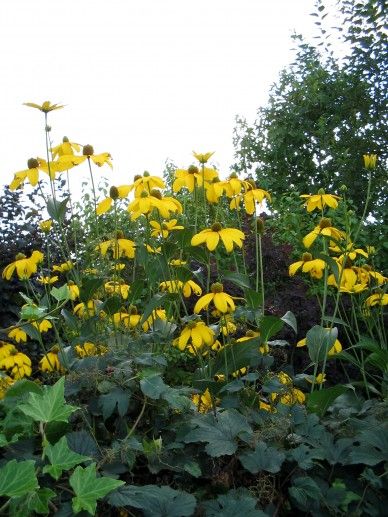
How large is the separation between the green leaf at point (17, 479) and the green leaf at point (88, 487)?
10 cm

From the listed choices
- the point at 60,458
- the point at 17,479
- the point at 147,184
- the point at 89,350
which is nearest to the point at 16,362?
the point at 89,350

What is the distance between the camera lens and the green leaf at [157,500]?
1.75 metres

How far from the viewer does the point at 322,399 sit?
2275mm

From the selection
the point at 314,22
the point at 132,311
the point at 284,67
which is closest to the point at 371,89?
the point at 314,22

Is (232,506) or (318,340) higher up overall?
(318,340)

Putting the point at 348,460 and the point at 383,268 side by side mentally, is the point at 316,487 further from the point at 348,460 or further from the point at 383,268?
the point at 383,268

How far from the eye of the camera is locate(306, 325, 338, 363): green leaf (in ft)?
8.13

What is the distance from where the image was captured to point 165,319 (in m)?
2.64

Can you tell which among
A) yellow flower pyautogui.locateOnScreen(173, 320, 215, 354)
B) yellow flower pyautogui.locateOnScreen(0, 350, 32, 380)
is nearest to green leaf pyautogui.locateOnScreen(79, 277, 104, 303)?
yellow flower pyautogui.locateOnScreen(173, 320, 215, 354)

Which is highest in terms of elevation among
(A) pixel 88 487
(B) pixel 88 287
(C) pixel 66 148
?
(C) pixel 66 148

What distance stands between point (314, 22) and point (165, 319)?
4.68 metres

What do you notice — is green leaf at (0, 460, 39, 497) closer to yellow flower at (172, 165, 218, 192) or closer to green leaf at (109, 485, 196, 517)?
green leaf at (109, 485, 196, 517)

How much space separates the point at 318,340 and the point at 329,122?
15.5 feet

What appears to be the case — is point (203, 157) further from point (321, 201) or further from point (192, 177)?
point (321, 201)
